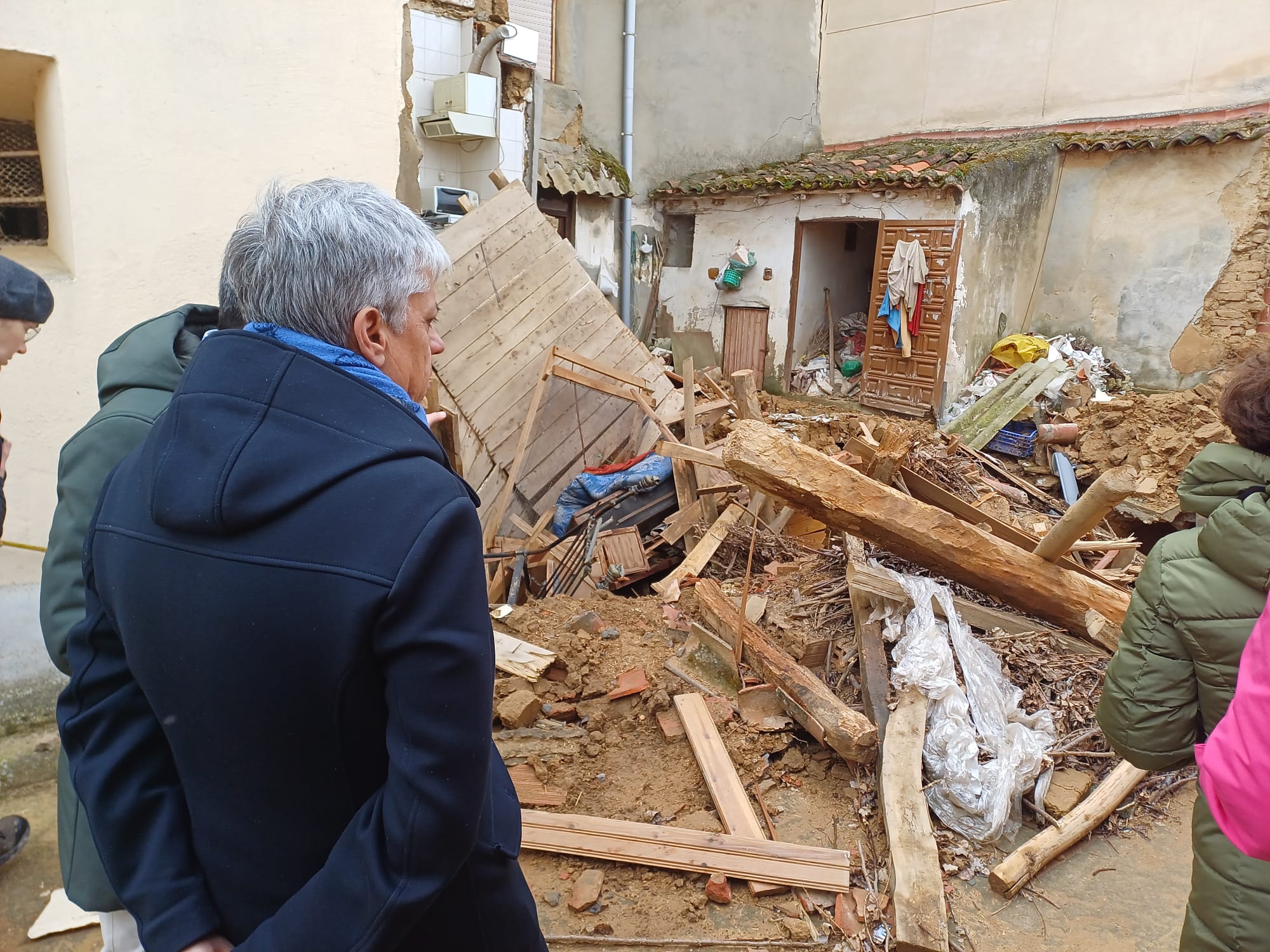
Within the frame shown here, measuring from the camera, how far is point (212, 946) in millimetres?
1186

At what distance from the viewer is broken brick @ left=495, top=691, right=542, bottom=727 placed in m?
3.65

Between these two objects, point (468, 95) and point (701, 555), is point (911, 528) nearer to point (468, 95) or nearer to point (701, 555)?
point (701, 555)

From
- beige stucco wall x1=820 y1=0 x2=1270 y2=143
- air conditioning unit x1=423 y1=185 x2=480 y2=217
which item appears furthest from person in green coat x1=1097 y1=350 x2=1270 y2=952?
beige stucco wall x1=820 y1=0 x2=1270 y2=143

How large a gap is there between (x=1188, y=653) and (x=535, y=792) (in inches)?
98.3

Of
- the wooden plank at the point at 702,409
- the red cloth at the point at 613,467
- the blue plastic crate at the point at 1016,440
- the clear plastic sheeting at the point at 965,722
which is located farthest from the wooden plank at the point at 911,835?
the blue plastic crate at the point at 1016,440

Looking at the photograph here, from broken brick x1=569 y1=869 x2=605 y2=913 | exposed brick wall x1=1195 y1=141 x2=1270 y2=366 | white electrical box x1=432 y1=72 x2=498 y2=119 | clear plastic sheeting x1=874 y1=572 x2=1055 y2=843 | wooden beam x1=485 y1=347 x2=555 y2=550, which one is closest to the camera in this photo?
broken brick x1=569 y1=869 x2=605 y2=913

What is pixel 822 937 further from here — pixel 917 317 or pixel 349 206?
pixel 917 317

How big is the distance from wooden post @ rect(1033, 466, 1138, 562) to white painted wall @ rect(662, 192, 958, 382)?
311 inches

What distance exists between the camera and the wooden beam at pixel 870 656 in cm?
359

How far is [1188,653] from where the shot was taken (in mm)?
1834

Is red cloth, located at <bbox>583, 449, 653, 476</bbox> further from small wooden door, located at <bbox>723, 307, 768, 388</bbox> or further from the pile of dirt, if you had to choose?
small wooden door, located at <bbox>723, 307, 768, 388</bbox>

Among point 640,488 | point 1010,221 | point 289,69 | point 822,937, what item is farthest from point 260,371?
point 1010,221

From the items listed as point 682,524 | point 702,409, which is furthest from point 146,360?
point 702,409

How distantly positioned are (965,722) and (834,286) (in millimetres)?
10842
